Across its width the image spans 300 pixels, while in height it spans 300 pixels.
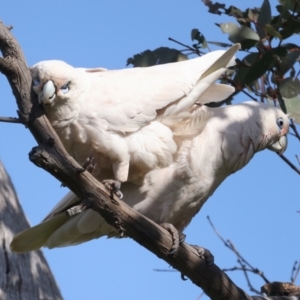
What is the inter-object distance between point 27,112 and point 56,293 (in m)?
1.28

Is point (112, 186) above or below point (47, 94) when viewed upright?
below

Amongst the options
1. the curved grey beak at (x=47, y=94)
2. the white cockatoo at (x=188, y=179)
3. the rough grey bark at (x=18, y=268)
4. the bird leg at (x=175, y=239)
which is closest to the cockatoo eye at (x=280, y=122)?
the white cockatoo at (x=188, y=179)

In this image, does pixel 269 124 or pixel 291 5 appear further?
pixel 269 124

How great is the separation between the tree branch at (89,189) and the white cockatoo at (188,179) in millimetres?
304

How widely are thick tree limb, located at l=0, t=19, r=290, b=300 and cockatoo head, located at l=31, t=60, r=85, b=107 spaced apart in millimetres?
111

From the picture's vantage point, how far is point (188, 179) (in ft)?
8.77

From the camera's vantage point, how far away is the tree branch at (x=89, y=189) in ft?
6.57

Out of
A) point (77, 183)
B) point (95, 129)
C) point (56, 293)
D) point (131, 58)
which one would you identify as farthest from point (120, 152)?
point (56, 293)

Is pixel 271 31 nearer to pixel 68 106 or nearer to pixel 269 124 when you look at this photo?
pixel 269 124

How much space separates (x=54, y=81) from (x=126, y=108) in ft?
1.04

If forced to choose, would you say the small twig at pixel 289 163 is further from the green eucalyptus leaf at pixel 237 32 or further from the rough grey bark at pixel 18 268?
the rough grey bark at pixel 18 268

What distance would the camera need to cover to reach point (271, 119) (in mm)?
2932

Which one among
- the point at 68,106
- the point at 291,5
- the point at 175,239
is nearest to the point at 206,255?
the point at 175,239

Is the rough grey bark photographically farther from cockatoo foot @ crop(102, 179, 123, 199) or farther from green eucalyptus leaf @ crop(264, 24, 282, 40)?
green eucalyptus leaf @ crop(264, 24, 282, 40)
